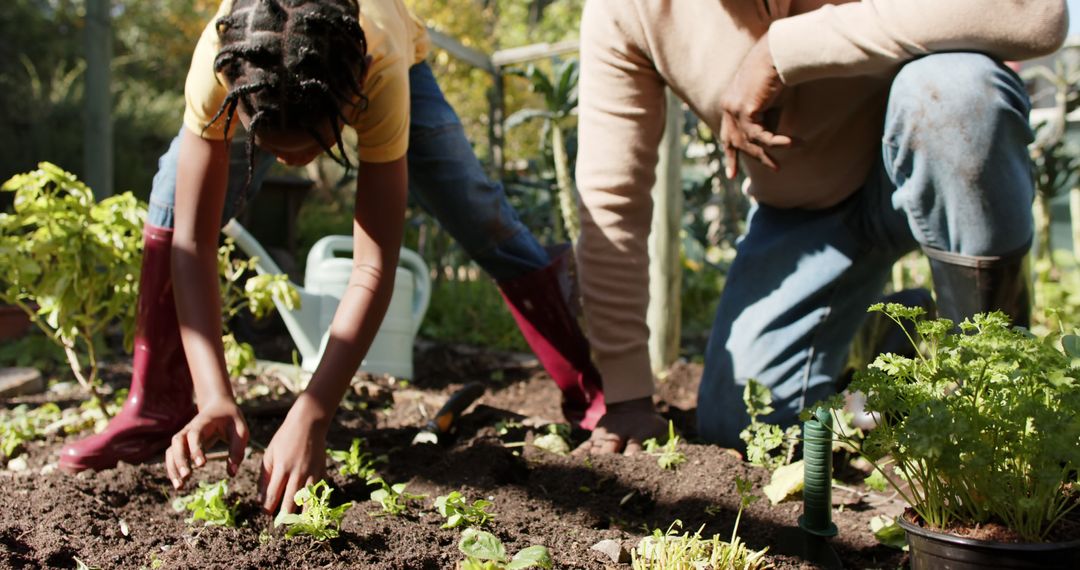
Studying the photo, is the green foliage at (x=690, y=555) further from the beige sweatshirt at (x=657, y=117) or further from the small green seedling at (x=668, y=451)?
the beige sweatshirt at (x=657, y=117)

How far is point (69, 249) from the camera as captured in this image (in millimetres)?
2100

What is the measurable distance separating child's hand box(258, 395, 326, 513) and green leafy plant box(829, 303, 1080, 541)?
0.91 meters

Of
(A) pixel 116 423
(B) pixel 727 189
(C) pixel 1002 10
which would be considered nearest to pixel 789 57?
(C) pixel 1002 10

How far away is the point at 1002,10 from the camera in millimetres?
1573

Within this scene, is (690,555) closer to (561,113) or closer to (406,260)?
(406,260)

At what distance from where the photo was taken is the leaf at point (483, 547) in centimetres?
119

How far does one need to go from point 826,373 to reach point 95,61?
375cm

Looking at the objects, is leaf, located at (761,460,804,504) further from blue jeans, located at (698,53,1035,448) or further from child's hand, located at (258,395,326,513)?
child's hand, located at (258,395,326,513)

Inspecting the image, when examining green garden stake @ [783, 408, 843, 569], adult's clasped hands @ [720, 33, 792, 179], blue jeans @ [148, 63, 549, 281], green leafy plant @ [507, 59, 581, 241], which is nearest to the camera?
green garden stake @ [783, 408, 843, 569]

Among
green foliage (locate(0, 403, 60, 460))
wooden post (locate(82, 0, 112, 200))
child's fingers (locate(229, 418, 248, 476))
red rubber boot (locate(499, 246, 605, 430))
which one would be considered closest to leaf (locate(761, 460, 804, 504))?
red rubber boot (locate(499, 246, 605, 430))

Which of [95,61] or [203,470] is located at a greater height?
[95,61]

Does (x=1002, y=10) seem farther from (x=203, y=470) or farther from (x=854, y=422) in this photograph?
(x=203, y=470)

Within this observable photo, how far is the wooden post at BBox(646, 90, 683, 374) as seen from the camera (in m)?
3.15

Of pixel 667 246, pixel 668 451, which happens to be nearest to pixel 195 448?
pixel 668 451
